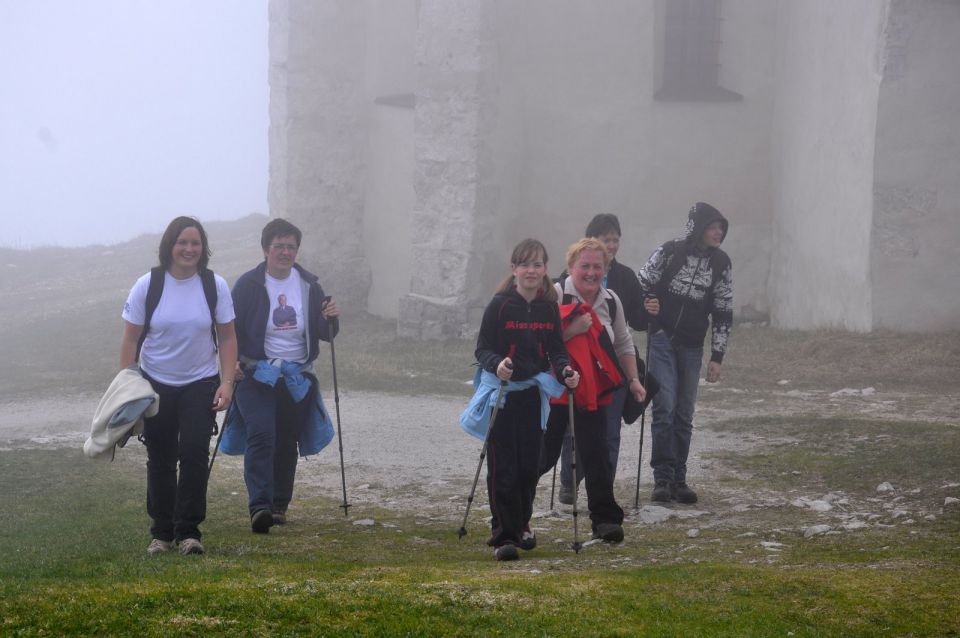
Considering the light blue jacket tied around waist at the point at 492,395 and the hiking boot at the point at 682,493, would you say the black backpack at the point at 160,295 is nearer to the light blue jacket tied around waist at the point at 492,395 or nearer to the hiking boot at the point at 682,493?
the light blue jacket tied around waist at the point at 492,395

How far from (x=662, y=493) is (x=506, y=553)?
7.18ft

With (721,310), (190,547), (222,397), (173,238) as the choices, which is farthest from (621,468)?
(173,238)

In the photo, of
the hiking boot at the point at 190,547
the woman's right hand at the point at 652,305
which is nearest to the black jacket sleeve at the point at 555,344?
the woman's right hand at the point at 652,305

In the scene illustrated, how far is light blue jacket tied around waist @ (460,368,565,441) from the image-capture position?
6949 mm

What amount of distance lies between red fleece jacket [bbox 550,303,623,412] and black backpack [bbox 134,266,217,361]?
1889mm

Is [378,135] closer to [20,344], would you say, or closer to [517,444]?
[20,344]

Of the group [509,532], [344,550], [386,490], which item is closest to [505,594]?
[509,532]

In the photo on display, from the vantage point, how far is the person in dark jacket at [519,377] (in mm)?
6918

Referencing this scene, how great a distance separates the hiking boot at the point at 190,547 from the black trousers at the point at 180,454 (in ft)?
0.22

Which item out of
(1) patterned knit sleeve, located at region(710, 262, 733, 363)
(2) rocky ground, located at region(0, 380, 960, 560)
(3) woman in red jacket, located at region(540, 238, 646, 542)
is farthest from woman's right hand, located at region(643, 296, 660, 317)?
(2) rocky ground, located at region(0, 380, 960, 560)

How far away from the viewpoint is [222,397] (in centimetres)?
697

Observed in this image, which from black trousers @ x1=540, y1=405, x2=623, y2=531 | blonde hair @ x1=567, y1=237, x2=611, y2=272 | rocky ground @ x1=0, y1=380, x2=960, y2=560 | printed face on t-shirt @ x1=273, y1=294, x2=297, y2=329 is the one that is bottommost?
rocky ground @ x1=0, y1=380, x2=960, y2=560

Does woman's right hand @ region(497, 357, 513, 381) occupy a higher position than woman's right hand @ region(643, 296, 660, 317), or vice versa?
woman's right hand @ region(643, 296, 660, 317)

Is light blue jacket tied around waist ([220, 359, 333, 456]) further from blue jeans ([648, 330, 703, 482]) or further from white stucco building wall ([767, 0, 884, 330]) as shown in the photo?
white stucco building wall ([767, 0, 884, 330])
